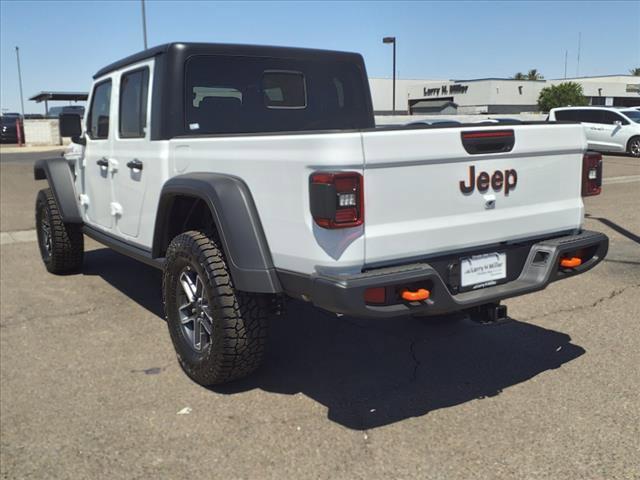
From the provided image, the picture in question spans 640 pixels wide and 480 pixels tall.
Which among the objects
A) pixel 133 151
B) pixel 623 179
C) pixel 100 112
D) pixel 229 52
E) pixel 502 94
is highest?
pixel 502 94

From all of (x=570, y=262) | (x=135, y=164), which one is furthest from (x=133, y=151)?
(x=570, y=262)

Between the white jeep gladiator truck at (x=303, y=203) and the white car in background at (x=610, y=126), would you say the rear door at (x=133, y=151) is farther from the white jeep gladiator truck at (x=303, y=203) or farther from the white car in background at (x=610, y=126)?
the white car in background at (x=610, y=126)

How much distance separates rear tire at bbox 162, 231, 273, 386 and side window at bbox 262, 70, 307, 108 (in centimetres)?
140

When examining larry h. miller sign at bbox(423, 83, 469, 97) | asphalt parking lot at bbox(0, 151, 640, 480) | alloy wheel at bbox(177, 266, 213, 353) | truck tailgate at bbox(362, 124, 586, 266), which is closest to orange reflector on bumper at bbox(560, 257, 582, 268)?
truck tailgate at bbox(362, 124, 586, 266)

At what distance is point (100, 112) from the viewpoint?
5305mm

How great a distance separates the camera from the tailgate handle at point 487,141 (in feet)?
10.3

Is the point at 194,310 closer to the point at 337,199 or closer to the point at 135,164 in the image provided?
the point at 135,164

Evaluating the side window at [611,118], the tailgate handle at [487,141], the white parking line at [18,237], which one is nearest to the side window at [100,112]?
the tailgate handle at [487,141]

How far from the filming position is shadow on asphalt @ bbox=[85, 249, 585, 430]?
3500mm

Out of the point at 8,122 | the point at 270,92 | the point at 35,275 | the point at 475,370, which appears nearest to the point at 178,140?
the point at 270,92

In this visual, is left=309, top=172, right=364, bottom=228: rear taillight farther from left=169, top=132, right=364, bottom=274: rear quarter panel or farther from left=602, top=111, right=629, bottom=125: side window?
left=602, top=111, right=629, bottom=125: side window

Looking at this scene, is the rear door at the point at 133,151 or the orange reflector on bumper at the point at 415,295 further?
the rear door at the point at 133,151

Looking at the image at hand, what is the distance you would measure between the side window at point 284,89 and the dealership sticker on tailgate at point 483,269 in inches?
79.8

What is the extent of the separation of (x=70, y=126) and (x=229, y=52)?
1.97 metres
